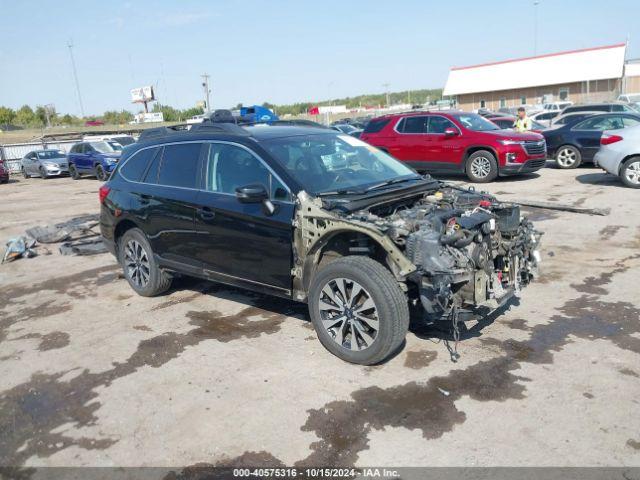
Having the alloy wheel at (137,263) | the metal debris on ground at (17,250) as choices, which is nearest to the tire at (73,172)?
the metal debris on ground at (17,250)

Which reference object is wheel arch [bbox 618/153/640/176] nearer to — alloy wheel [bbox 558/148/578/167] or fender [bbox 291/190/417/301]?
alloy wheel [bbox 558/148/578/167]

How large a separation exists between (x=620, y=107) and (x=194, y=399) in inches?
790

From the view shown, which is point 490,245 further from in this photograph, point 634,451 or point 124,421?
point 124,421

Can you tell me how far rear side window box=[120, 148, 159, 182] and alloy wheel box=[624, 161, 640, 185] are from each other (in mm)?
9743

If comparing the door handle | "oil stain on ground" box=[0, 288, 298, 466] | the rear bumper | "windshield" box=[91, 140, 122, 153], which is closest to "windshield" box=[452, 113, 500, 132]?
Result: the rear bumper

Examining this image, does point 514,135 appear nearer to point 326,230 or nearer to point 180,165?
point 180,165

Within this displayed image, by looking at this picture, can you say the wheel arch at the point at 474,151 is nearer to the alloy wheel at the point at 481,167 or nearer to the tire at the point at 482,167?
the tire at the point at 482,167

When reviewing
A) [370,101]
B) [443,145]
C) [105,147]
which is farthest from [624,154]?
[370,101]

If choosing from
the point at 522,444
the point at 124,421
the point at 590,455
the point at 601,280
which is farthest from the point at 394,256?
the point at 601,280

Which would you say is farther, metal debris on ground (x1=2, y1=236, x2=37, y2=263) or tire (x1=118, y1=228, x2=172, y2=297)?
metal debris on ground (x1=2, y1=236, x2=37, y2=263)

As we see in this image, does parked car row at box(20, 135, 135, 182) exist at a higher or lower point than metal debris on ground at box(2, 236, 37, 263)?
higher

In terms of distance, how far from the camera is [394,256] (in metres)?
3.91

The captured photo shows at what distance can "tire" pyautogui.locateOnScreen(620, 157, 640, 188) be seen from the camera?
11.0 metres

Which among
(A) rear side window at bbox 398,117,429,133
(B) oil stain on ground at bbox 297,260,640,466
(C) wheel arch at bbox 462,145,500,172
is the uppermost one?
(A) rear side window at bbox 398,117,429,133
